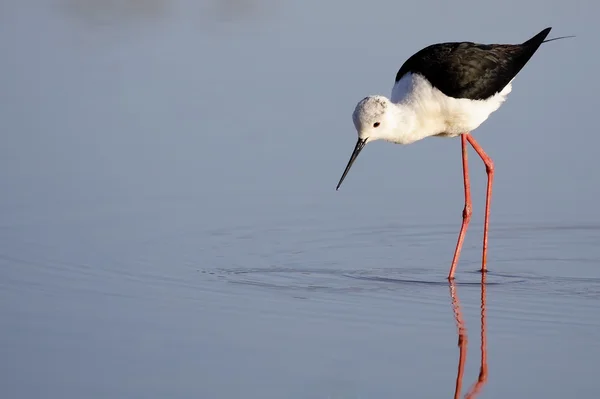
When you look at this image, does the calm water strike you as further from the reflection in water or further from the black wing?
the black wing

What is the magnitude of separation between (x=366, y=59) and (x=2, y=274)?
431cm

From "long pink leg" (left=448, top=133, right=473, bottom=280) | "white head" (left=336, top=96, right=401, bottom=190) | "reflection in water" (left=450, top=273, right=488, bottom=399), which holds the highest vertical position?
"white head" (left=336, top=96, right=401, bottom=190)

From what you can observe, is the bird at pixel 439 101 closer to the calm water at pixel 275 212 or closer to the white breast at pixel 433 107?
the white breast at pixel 433 107

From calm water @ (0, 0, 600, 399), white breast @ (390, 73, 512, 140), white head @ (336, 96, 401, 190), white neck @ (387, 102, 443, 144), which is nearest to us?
calm water @ (0, 0, 600, 399)

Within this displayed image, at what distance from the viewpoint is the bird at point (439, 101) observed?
6.75 m

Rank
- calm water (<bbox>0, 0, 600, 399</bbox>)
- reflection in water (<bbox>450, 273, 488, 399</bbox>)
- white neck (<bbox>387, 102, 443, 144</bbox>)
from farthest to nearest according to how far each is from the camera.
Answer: white neck (<bbox>387, 102, 443, 144</bbox>)
calm water (<bbox>0, 0, 600, 399</bbox>)
reflection in water (<bbox>450, 273, 488, 399</bbox>)

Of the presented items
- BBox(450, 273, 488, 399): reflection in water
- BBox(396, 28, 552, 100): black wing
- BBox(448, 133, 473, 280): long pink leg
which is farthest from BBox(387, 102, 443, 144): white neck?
BBox(450, 273, 488, 399): reflection in water

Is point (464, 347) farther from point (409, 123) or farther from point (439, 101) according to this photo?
point (439, 101)

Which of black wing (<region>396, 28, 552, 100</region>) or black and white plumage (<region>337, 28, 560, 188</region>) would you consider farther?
black wing (<region>396, 28, 552, 100</region>)

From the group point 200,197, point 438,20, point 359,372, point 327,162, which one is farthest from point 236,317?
point 438,20

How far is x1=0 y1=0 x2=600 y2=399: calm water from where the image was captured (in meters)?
5.03

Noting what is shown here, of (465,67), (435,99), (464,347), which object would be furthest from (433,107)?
(464,347)

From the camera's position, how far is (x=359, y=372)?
4.89 meters

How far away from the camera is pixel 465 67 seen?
23.5 ft
